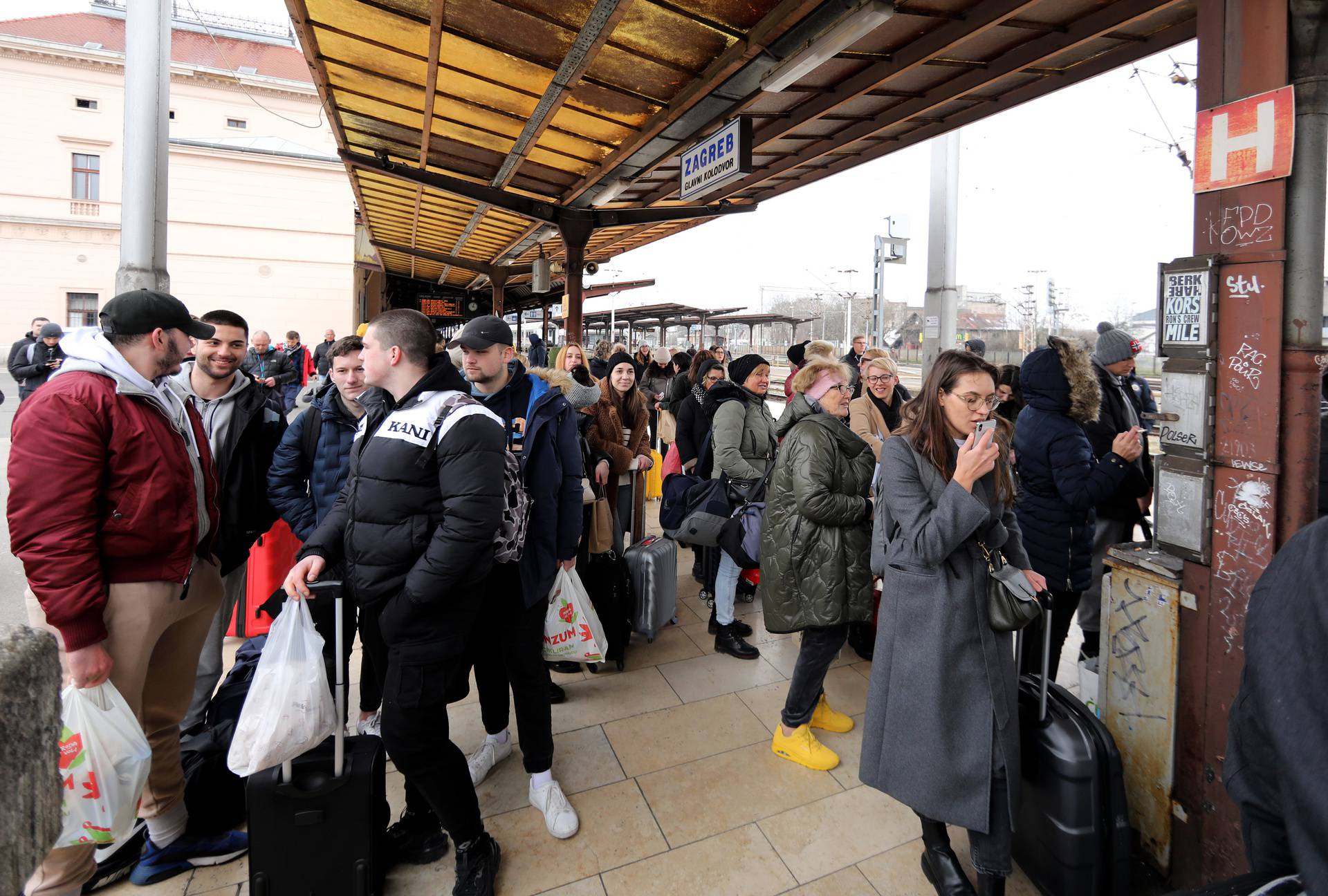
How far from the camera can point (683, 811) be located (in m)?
2.80

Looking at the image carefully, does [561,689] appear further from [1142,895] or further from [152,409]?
[1142,895]

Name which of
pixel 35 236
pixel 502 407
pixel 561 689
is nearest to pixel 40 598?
pixel 502 407

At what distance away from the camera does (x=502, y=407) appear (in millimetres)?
2971

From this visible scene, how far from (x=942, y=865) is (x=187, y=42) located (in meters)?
48.9

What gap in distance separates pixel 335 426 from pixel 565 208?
18.6 ft

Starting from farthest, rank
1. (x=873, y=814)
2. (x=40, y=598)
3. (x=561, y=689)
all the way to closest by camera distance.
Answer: (x=561, y=689) < (x=873, y=814) < (x=40, y=598)

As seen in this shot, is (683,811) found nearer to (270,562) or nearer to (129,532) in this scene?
(129,532)

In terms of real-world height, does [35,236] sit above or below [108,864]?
above

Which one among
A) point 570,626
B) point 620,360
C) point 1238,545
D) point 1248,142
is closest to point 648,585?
point 570,626

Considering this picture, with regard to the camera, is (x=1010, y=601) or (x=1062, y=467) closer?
(x=1010, y=601)

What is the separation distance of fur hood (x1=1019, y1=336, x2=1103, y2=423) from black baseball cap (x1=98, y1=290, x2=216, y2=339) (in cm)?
351

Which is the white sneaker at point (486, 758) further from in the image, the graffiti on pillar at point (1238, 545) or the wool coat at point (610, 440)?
the graffiti on pillar at point (1238, 545)

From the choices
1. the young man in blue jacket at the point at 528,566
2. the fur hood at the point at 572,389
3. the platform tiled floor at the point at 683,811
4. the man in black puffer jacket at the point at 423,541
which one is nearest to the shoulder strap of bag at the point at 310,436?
the young man in blue jacket at the point at 528,566

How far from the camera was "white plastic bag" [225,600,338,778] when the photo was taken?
1989 millimetres
